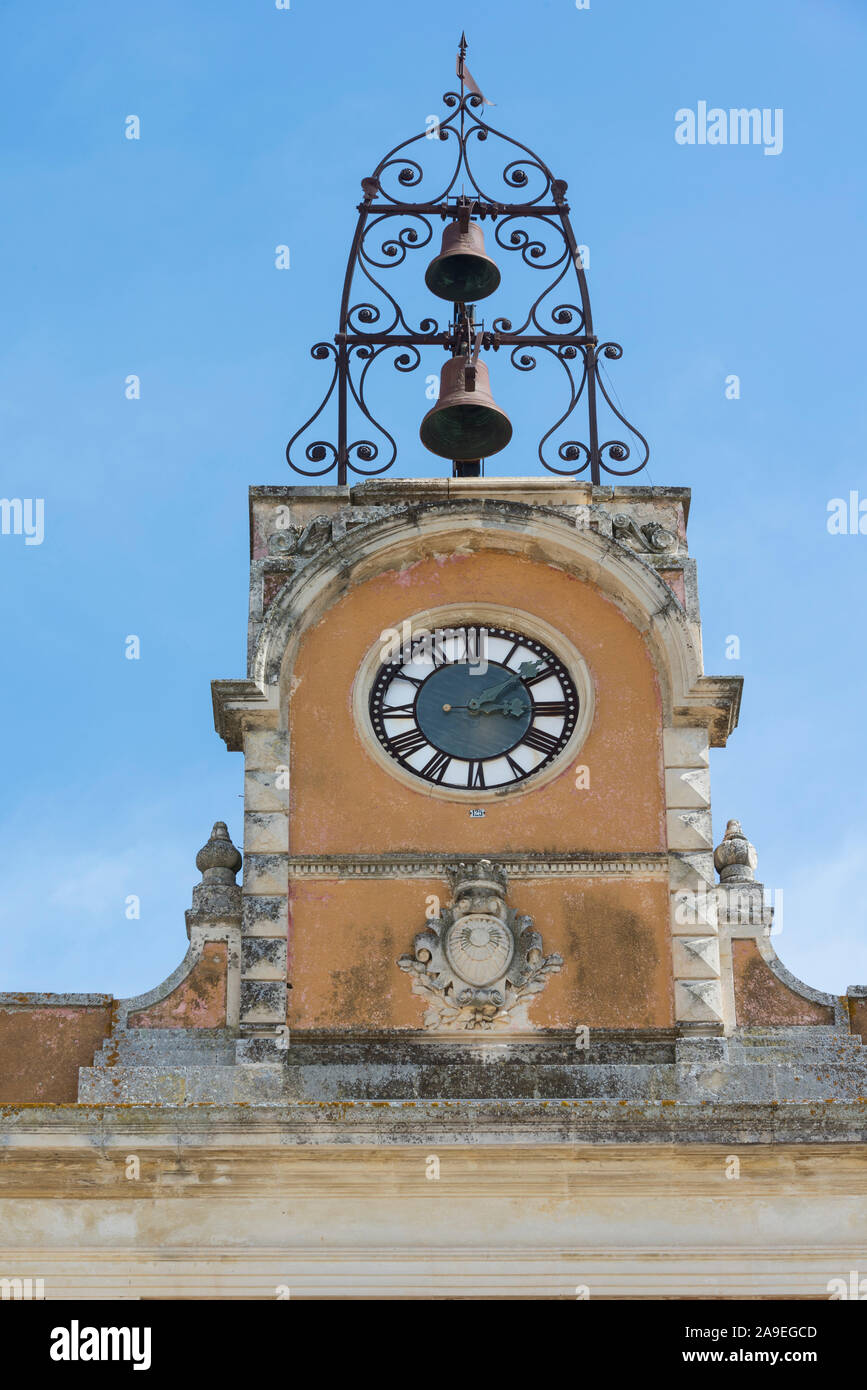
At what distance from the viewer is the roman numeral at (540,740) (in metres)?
17.7

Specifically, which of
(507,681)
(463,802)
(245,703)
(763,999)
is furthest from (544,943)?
(245,703)

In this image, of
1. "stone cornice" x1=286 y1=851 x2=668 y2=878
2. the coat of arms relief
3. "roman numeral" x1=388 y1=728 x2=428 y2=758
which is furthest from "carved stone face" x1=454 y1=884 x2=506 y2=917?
"roman numeral" x1=388 y1=728 x2=428 y2=758

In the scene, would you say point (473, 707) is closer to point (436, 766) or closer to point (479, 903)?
point (436, 766)

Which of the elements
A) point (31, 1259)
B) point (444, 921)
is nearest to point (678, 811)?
point (444, 921)

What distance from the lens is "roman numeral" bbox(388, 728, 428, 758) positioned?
17.7 metres

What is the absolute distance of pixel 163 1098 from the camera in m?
16.0

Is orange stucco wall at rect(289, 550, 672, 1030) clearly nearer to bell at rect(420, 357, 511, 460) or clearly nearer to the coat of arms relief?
the coat of arms relief

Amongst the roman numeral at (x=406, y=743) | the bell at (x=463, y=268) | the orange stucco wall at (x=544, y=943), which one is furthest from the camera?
the bell at (x=463, y=268)

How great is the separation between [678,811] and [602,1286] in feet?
11.5

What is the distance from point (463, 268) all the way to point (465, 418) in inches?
58.5

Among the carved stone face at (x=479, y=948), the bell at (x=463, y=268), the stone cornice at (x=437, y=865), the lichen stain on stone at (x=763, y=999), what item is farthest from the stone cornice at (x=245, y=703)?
the bell at (x=463, y=268)

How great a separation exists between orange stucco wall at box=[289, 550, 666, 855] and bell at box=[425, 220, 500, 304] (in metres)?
2.91

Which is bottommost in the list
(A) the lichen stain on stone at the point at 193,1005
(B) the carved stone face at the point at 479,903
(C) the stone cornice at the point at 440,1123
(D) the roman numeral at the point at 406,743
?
(C) the stone cornice at the point at 440,1123

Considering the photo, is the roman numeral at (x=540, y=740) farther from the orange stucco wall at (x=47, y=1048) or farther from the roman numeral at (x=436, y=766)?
the orange stucco wall at (x=47, y=1048)
